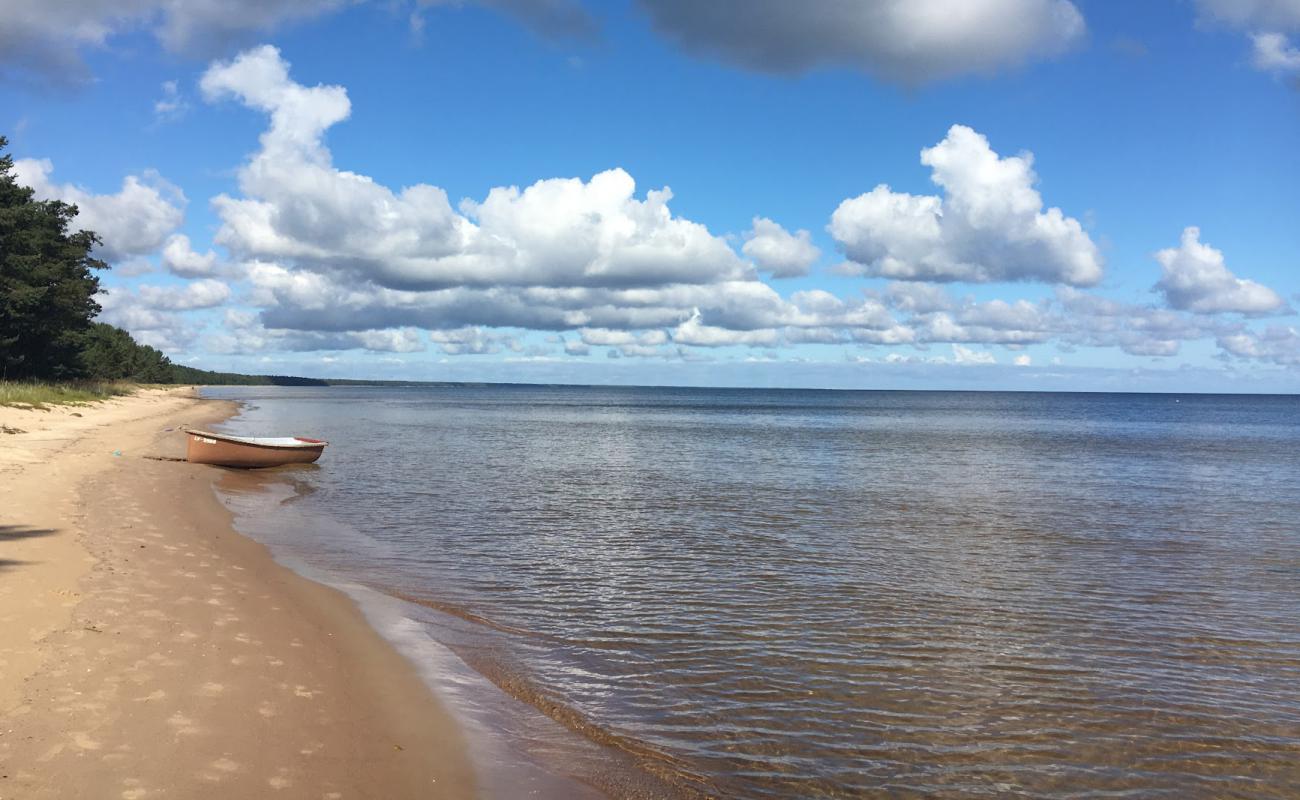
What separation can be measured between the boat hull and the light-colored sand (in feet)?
49.6

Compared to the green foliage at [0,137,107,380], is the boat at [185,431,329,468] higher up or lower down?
lower down

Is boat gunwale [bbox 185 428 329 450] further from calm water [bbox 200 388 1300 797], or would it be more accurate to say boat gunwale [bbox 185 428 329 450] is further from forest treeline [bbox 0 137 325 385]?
forest treeline [bbox 0 137 325 385]

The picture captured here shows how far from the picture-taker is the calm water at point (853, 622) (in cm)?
756

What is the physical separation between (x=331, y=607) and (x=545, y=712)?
4.75 m

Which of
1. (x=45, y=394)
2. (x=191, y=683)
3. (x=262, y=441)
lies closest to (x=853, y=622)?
(x=191, y=683)

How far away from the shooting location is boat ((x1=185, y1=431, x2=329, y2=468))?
29.5 m

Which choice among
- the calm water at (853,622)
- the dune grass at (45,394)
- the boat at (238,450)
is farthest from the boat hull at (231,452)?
the dune grass at (45,394)

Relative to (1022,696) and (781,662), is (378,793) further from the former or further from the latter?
(1022,696)

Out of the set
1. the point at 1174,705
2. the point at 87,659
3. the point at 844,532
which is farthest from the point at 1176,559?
the point at 87,659

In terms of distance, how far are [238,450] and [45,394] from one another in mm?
29076

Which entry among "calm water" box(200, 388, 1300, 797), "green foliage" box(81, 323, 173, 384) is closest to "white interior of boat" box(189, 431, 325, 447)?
"calm water" box(200, 388, 1300, 797)

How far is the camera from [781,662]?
33.2ft

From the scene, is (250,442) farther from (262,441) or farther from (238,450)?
(262,441)

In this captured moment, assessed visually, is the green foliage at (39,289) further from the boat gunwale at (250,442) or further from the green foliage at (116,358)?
the boat gunwale at (250,442)
